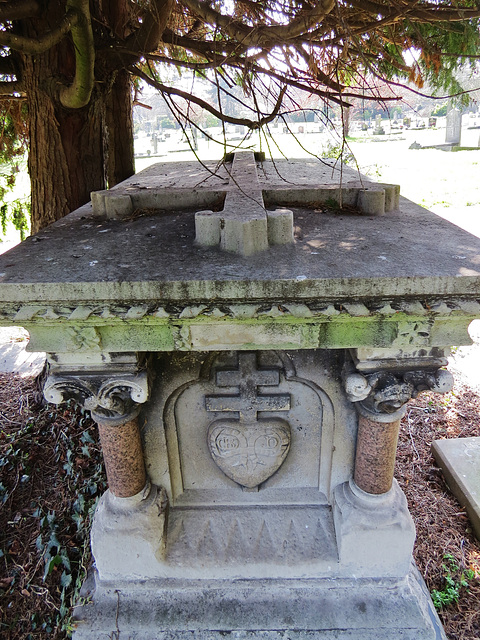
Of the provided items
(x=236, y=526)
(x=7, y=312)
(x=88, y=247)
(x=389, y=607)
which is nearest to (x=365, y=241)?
(x=88, y=247)

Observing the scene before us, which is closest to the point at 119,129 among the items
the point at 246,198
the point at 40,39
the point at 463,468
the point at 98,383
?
the point at 40,39

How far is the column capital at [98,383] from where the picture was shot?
173cm

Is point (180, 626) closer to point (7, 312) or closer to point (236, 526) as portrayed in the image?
point (236, 526)

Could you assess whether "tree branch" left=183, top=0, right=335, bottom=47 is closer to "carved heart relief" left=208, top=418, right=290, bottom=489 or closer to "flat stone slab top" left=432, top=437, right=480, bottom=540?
"carved heart relief" left=208, top=418, right=290, bottom=489

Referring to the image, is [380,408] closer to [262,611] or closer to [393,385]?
[393,385]

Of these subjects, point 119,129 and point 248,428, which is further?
point 119,129

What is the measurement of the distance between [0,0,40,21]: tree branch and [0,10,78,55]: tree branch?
245mm

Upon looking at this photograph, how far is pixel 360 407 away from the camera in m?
1.91

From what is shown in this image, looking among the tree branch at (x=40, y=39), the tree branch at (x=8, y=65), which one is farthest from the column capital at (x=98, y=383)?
the tree branch at (x=8, y=65)

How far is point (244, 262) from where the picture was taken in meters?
1.52

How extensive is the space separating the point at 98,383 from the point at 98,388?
19 mm

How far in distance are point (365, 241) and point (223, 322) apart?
639 mm

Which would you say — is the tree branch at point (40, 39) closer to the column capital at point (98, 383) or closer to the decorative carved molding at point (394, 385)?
the column capital at point (98, 383)

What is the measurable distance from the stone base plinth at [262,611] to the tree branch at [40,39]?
2.69 metres
